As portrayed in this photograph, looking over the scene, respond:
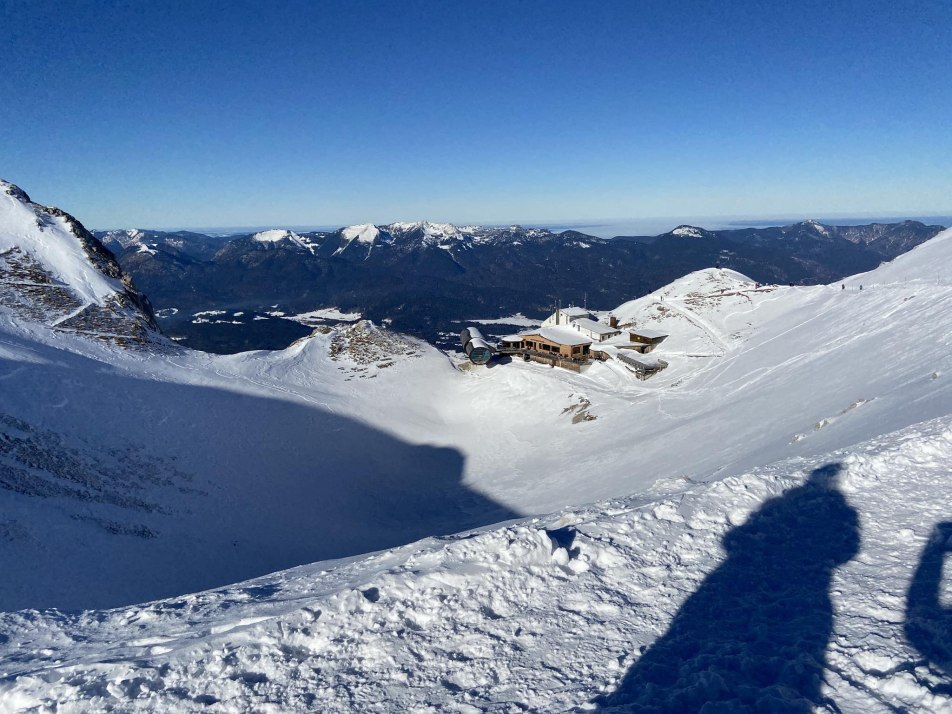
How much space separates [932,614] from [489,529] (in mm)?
8402

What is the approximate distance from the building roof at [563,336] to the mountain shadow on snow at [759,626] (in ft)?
146

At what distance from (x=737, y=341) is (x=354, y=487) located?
39033mm

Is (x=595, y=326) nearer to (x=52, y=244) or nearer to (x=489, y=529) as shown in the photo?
(x=489, y=529)

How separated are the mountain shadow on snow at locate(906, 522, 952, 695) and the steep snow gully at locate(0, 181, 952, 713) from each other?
0.04m

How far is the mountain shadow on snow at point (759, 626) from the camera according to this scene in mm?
6191

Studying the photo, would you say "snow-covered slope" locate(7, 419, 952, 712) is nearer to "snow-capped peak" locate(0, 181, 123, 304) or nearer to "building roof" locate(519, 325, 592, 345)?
"building roof" locate(519, 325, 592, 345)

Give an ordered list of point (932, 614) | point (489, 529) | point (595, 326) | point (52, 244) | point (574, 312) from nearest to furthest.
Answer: point (932, 614)
point (489, 529)
point (52, 244)
point (595, 326)
point (574, 312)

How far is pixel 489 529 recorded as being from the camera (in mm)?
12766

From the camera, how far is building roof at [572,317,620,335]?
58.2 m

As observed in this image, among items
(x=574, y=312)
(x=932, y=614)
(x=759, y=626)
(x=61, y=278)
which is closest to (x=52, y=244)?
(x=61, y=278)

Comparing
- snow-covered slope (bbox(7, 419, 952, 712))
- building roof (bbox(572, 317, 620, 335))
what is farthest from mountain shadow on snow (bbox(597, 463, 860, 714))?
building roof (bbox(572, 317, 620, 335))

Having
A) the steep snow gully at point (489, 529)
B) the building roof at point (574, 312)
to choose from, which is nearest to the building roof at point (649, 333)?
the steep snow gully at point (489, 529)

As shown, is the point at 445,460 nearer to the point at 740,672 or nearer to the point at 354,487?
the point at 354,487

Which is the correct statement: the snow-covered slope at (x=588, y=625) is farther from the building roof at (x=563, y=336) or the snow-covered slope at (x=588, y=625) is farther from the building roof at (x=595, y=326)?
the building roof at (x=595, y=326)
